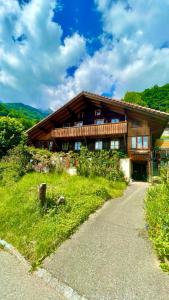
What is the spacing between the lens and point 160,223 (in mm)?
5719

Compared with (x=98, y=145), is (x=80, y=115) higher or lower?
higher

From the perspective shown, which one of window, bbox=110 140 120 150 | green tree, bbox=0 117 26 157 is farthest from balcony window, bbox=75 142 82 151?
green tree, bbox=0 117 26 157

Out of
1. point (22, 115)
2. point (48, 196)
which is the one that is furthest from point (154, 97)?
point (48, 196)

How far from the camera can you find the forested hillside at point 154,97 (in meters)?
51.2

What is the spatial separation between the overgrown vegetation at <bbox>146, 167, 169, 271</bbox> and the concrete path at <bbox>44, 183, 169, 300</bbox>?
0.30m

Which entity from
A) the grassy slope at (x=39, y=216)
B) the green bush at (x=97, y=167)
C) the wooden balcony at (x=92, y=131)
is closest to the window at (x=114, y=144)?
the wooden balcony at (x=92, y=131)

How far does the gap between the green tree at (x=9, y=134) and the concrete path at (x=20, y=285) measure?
14.4m

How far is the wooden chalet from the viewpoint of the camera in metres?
19.3

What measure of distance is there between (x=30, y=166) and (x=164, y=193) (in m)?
10.7

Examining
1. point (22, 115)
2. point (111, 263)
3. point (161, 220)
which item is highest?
point (22, 115)

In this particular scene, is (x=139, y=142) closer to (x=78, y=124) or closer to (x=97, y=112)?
(x=97, y=112)

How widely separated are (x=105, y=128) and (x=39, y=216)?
47.7 feet

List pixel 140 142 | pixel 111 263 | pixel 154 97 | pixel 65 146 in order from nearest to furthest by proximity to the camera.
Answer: pixel 111 263, pixel 140 142, pixel 65 146, pixel 154 97

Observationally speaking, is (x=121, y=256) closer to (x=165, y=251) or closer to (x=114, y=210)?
(x=165, y=251)
